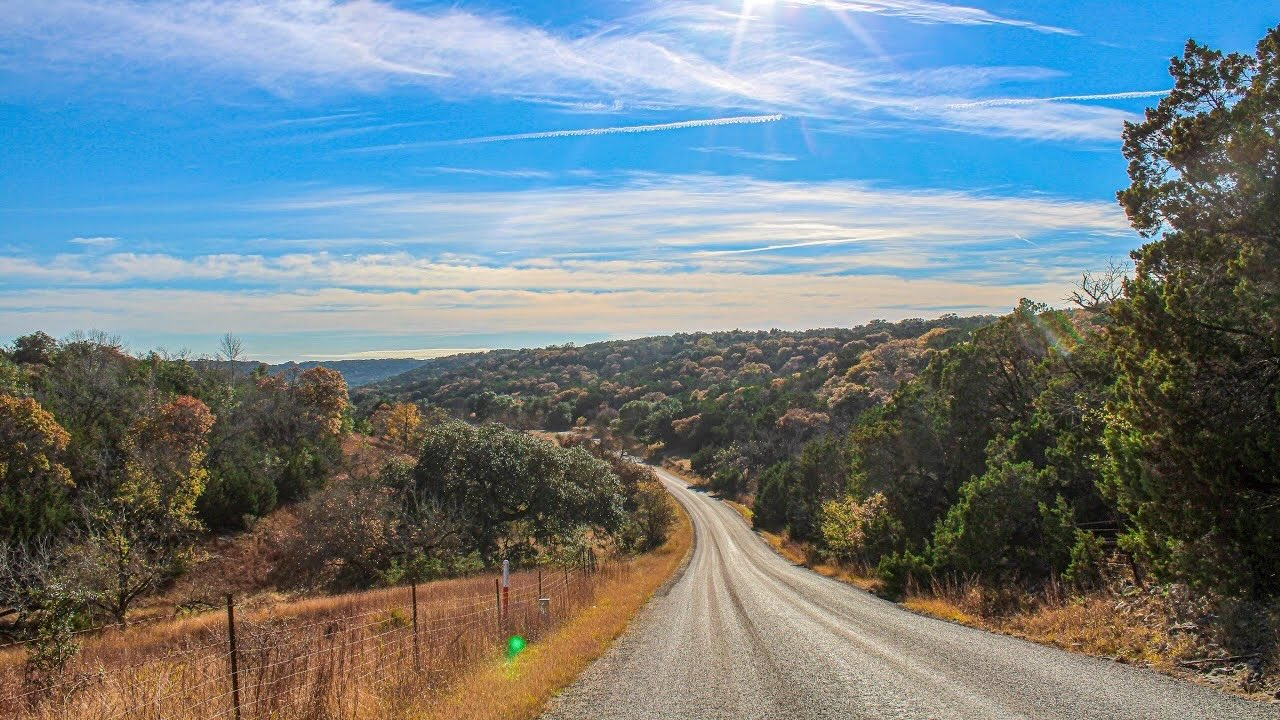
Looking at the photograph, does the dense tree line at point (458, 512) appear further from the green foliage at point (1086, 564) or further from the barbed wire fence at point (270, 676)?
the green foliage at point (1086, 564)

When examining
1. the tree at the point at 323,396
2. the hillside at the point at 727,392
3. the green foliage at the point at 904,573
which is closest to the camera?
the green foliage at the point at 904,573

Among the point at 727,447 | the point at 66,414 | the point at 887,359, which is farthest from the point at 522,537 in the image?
the point at 887,359

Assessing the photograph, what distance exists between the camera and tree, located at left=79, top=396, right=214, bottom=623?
26.4m

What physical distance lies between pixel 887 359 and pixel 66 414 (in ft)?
274

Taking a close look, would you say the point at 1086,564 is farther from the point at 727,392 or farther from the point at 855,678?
the point at 727,392

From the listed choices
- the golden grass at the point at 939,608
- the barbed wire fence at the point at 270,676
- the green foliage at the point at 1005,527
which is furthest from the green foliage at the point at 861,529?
the barbed wire fence at the point at 270,676

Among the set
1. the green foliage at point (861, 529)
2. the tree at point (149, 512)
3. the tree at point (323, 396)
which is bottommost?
the green foliage at point (861, 529)

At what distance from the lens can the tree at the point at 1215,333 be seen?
11.0m

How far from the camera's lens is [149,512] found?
34.3m

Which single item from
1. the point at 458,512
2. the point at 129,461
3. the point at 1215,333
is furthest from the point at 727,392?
the point at 1215,333

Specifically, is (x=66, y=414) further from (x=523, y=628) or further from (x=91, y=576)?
(x=523, y=628)

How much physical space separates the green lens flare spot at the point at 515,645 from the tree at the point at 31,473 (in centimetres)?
2708

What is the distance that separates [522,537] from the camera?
42.8 m

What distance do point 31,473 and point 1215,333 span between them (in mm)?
43104
